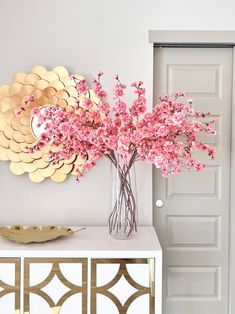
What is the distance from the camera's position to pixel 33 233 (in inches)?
91.4

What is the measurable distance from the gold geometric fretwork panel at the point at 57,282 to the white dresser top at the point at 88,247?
0.15ft

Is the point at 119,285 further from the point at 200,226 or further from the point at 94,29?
the point at 94,29

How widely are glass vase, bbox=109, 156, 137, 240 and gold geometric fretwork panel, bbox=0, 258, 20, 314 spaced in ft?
1.82

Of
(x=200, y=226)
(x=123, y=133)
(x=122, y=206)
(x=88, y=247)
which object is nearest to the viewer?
(x=123, y=133)

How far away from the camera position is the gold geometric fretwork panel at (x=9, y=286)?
6.82 feet

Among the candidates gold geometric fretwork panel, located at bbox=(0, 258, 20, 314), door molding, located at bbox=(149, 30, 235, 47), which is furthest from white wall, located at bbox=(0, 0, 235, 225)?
gold geometric fretwork panel, located at bbox=(0, 258, 20, 314)

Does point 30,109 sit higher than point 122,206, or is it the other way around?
point 30,109

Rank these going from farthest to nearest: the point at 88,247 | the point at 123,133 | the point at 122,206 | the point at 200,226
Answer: the point at 200,226, the point at 122,206, the point at 88,247, the point at 123,133

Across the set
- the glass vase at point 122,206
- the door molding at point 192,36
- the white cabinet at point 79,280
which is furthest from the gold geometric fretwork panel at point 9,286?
the door molding at point 192,36

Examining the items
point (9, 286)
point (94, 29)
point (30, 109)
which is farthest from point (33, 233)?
point (94, 29)

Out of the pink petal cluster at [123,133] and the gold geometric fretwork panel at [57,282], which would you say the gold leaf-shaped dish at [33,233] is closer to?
the gold geometric fretwork panel at [57,282]

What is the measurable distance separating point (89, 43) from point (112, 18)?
0.69 ft

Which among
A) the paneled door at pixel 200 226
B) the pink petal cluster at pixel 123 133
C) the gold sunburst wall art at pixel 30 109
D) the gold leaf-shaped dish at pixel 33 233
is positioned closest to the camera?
the pink petal cluster at pixel 123 133

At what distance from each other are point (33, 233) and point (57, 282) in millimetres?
352
